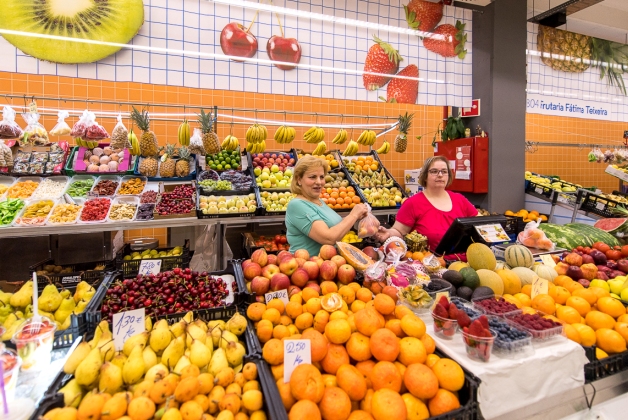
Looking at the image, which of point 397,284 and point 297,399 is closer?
point 297,399

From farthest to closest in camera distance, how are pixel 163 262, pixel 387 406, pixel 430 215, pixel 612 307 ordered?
pixel 430 215 → pixel 163 262 → pixel 612 307 → pixel 387 406

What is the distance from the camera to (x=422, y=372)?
1208 mm

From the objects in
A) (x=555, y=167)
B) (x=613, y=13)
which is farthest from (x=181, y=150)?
(x=555, y=167)

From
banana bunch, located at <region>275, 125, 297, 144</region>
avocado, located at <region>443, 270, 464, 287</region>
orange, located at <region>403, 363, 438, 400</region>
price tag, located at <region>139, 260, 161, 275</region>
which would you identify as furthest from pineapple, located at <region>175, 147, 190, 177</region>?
orange, located at <region>403, 363, 438, 400</region>

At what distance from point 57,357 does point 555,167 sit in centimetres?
1064

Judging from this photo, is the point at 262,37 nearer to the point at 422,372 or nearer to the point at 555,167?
the point at 422,372

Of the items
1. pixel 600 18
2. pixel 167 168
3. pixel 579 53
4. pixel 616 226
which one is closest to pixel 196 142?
pixel 167 168

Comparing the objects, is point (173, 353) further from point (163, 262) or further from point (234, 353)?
point (163, 262)

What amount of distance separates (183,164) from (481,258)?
400cm

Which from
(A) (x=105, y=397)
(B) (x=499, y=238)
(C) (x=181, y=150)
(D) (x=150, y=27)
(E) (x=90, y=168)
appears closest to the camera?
(A) (x=105, y=397)

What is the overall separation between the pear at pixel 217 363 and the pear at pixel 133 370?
0.77ft

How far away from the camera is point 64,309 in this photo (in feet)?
Answer: 6.21

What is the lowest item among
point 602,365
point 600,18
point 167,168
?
point 602,365

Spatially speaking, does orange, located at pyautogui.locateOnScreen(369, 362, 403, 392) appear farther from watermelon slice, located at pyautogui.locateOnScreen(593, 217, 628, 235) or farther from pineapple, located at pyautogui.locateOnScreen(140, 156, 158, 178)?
pineapple, located at pyautogui.locateOnScreen(140, 156, 158, 178)
